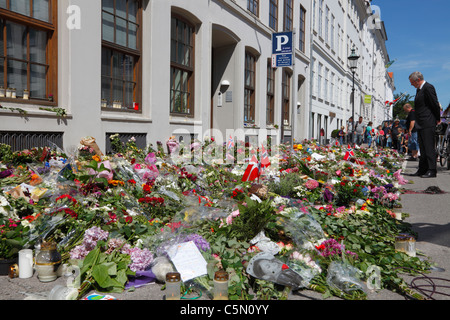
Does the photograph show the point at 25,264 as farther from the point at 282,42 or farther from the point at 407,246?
the point at 282,42

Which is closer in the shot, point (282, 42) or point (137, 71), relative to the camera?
point (137, 71)

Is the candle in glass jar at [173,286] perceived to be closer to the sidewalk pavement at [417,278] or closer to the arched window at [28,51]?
the sidewalk pavement at [417,278]

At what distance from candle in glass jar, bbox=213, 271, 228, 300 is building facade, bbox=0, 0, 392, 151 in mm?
4990

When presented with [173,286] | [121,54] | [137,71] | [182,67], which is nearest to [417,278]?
[173,286]

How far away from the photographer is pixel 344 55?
3641 centimetres

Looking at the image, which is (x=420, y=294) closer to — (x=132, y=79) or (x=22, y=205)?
(x=22, y=205)

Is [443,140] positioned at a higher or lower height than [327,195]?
higher

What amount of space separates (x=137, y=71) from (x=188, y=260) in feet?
22.5

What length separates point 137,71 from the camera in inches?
353

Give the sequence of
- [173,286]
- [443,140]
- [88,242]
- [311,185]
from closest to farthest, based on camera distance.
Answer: [173,286]
[88,242]
[311,185]
[443,140]

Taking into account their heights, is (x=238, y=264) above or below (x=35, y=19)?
below

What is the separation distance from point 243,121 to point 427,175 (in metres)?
7.86

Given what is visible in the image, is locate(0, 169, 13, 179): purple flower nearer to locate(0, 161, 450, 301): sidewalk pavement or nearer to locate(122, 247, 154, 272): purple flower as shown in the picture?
locate(0, 161, 450, 301): sidewalk pavement

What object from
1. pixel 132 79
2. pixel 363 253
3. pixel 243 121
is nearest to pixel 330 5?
pixel 243 121
